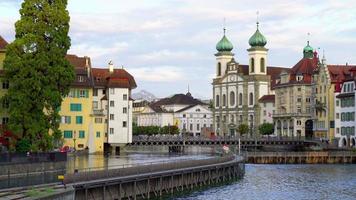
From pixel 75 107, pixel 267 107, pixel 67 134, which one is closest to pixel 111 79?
pixel 75 107

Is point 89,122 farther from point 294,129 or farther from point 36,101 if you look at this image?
point 294,129

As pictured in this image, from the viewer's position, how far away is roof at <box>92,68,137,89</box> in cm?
11362

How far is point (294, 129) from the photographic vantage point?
165 metres

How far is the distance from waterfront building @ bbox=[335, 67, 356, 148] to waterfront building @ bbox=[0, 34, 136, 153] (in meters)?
39.2

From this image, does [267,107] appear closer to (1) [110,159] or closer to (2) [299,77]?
(2) [299,77]

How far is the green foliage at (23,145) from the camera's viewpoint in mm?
68613

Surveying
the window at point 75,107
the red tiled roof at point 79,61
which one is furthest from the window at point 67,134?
the red tiled roof at point 79,61

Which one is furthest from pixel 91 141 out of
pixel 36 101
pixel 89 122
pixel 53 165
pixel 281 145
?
pixel 281 145

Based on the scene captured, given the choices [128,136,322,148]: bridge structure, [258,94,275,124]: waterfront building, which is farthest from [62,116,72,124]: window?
[258,94,275,124]: waterfront building

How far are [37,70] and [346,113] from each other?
77458 mm

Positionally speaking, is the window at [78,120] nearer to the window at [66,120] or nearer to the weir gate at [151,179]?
the window at [66,120]

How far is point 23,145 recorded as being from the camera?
6912 cm

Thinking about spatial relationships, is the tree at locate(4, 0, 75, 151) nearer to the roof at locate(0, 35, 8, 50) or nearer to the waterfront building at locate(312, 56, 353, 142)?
the roof at locate(0, 35, 8, 50)

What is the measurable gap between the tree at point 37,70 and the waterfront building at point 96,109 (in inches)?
1107
